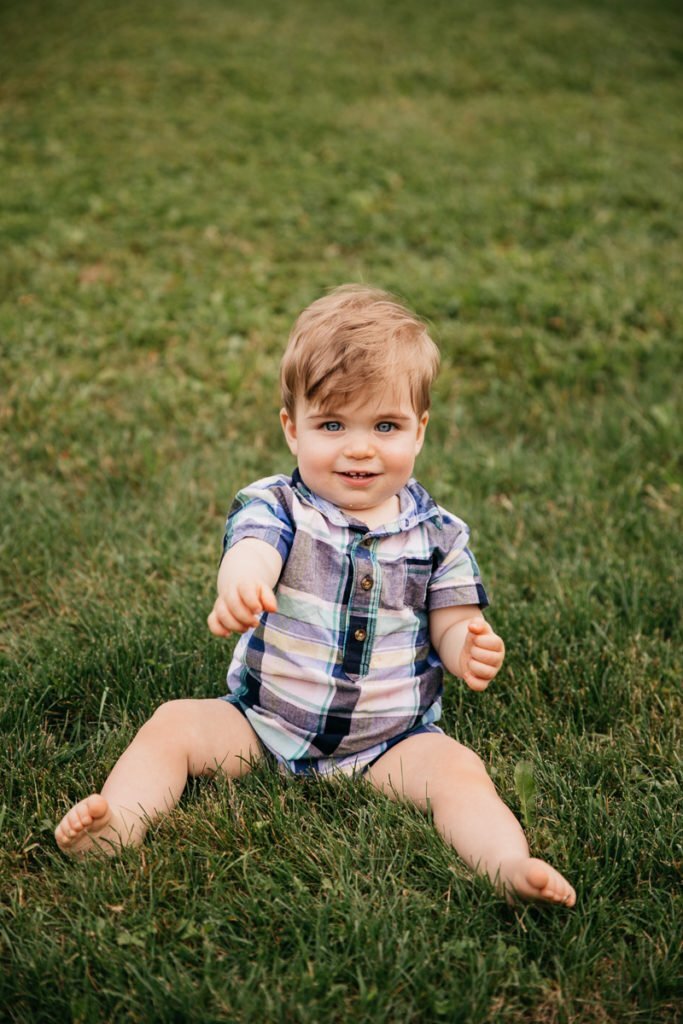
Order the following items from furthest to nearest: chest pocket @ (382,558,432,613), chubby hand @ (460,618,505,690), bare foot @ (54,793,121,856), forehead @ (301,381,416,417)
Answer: chest pocket @ (382,558,432,613) < forehead @ (301,381,416,417) < chubby hand @ (460,618,505,690) < bare foot @ (54,793,121,856)

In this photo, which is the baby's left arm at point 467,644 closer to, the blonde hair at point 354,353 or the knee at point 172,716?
the blonde hair at point 354,353

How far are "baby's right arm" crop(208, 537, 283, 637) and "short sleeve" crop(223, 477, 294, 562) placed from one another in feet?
0.08

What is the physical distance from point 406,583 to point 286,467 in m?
1.67

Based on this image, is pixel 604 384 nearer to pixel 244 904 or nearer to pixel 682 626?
pixel 682 626

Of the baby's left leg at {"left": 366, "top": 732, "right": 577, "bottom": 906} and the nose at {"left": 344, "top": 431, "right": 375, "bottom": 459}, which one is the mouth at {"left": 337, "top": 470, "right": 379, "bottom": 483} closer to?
the nose at {"left": 344, "top": 431, "right": 375, "bottom": 459}

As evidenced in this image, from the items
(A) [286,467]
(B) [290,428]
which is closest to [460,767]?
(B) [290,428]

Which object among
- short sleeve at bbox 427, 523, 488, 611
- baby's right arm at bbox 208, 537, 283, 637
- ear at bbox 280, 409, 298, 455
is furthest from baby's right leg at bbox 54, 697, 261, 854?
ear at bbox 280, 409, 298, 455

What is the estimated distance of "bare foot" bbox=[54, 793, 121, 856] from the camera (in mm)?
1880

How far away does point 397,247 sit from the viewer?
6.29 metres

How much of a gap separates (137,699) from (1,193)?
18.6 ft

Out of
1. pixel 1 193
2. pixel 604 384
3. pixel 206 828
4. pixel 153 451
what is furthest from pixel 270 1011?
pixel 1 193

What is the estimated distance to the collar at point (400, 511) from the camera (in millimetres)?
2244

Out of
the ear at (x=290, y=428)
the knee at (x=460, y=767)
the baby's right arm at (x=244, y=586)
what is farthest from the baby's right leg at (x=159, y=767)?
the ear at (x=290, y=428)

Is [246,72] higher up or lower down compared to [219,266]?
higher up
